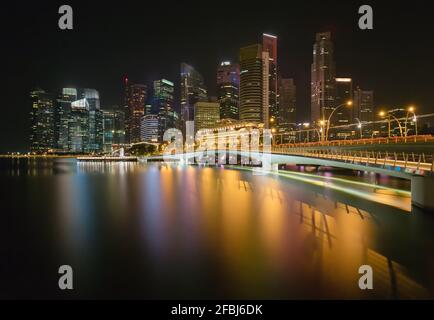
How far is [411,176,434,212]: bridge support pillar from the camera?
20.4 metres

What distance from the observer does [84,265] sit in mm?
13734

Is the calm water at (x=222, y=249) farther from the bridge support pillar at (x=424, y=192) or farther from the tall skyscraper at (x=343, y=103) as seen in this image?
the tall skyscraper at (x=343, y=103)

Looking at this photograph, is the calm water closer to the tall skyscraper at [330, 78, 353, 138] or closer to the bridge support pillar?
the bridge support pillar

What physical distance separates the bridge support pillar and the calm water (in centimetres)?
87

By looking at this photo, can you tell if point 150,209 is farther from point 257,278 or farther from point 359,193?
point 359,193

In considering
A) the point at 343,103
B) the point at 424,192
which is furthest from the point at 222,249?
the point at 343,103

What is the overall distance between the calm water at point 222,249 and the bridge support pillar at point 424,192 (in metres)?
0.87

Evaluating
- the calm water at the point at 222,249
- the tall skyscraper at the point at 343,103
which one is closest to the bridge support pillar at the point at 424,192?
the calm water at the point at 222,249

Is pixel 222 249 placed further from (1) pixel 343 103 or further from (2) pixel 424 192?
(1) pixel 343 103

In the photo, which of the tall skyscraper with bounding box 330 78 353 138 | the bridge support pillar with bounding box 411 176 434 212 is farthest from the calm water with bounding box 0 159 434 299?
the tall skyscraper with bounding box 330 78 353 138

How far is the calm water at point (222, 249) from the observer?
11.1 metres

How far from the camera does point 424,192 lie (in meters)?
21.0

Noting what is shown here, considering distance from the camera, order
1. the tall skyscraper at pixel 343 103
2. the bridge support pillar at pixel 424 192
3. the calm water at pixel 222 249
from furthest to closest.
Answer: the tall skyscraper at pixel 343 103, the bridge support pillar at pixel 424 192, the calm water at pixel 222 249
